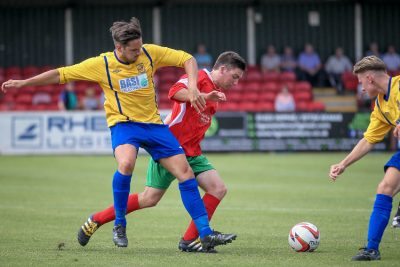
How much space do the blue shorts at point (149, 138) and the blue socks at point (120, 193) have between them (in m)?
0.32

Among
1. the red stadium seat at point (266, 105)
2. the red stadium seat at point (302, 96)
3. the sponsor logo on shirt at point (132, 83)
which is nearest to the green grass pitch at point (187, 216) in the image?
the sponsor logo on shirt at point (132, 83)

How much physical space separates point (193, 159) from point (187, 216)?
11.2ft

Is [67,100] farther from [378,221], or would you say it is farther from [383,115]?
[378,221]

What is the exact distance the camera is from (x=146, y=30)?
3306cm


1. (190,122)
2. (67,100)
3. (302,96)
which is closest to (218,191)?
(190,122)

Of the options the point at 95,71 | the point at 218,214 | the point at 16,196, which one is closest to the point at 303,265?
the point at 95,71

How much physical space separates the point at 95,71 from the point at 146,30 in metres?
24.7

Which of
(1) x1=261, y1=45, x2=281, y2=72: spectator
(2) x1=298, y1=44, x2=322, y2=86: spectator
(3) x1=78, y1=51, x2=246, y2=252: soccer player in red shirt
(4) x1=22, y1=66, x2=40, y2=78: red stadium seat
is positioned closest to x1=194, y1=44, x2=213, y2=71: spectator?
(1) x1=261, y1=45, x2=281, y2=72: spectator

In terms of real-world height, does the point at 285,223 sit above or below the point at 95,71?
below

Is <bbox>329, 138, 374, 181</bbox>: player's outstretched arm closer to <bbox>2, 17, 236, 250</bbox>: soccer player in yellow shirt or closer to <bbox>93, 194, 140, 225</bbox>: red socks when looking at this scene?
<bbox>2, 17, 236, 250</bbox>: soccer player in yellow shirt

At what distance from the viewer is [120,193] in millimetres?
8516

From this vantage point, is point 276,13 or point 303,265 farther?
point 276,13

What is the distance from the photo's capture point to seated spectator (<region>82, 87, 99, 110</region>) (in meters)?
27.4

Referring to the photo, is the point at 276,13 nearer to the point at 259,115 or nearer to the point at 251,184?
the point at 259,115
